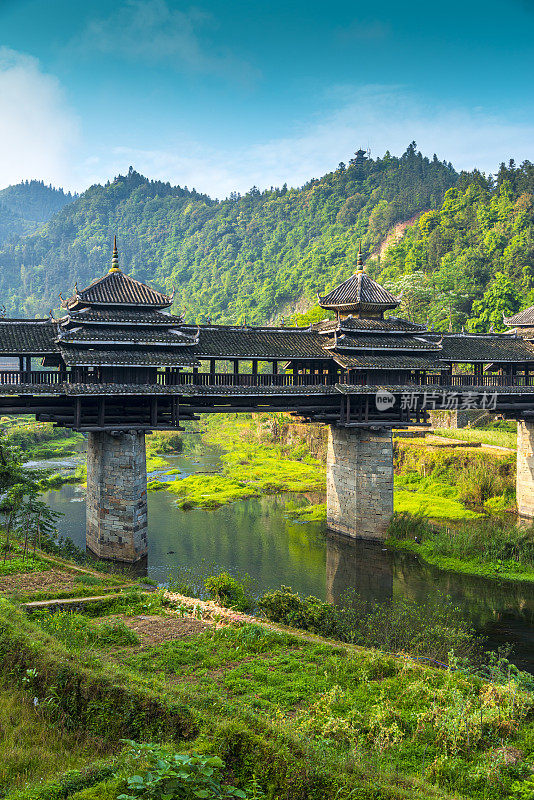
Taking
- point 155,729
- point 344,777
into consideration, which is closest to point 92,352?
point 155,729

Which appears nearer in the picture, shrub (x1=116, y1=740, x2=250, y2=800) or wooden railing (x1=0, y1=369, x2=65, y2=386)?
shrub (x1=116, y1=740, x2=250, y2=800)

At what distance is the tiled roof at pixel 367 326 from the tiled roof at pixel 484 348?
2.40 metres

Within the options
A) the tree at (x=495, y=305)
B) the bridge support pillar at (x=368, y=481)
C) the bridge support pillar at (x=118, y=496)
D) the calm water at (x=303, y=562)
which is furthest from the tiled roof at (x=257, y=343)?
the tree at (x=495, y=305)

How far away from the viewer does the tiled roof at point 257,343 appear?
2516 centimetres

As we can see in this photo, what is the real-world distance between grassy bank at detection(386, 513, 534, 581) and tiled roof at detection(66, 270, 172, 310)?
1533cm

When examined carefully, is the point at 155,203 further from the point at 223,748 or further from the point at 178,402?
the point at 223,748

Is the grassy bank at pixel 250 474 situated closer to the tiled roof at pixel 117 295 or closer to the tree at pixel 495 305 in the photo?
the tiled roof at pixel 117 295

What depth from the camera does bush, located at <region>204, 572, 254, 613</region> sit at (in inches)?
752

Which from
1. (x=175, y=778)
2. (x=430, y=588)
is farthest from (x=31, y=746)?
(x=430, y=588)

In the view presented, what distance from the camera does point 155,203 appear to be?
170m

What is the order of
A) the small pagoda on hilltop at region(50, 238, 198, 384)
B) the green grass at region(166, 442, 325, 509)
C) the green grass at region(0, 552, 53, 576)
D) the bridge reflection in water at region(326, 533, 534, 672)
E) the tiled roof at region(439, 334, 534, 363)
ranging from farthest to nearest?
the green grass at region(166, 442, 325, 509) → the tiled roof at region(439, 334, 534, 363) → the small pagoda on hilltop at region(50, 238, 198, 384) → the bridge reflection in water at region(326, 533, 534, 672) → the green grass at region(0, 552, 53, 576)

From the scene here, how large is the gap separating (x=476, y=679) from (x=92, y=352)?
16906 millimetres

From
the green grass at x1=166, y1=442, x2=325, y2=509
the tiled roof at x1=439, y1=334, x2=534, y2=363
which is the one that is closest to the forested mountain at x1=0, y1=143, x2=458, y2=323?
the green grass at x1=166, y1=442, x2=325, y2=509

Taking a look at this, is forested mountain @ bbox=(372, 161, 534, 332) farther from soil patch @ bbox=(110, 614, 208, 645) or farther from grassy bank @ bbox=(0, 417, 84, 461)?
soil patch @ bbox=(110, 614, 208, 645)
